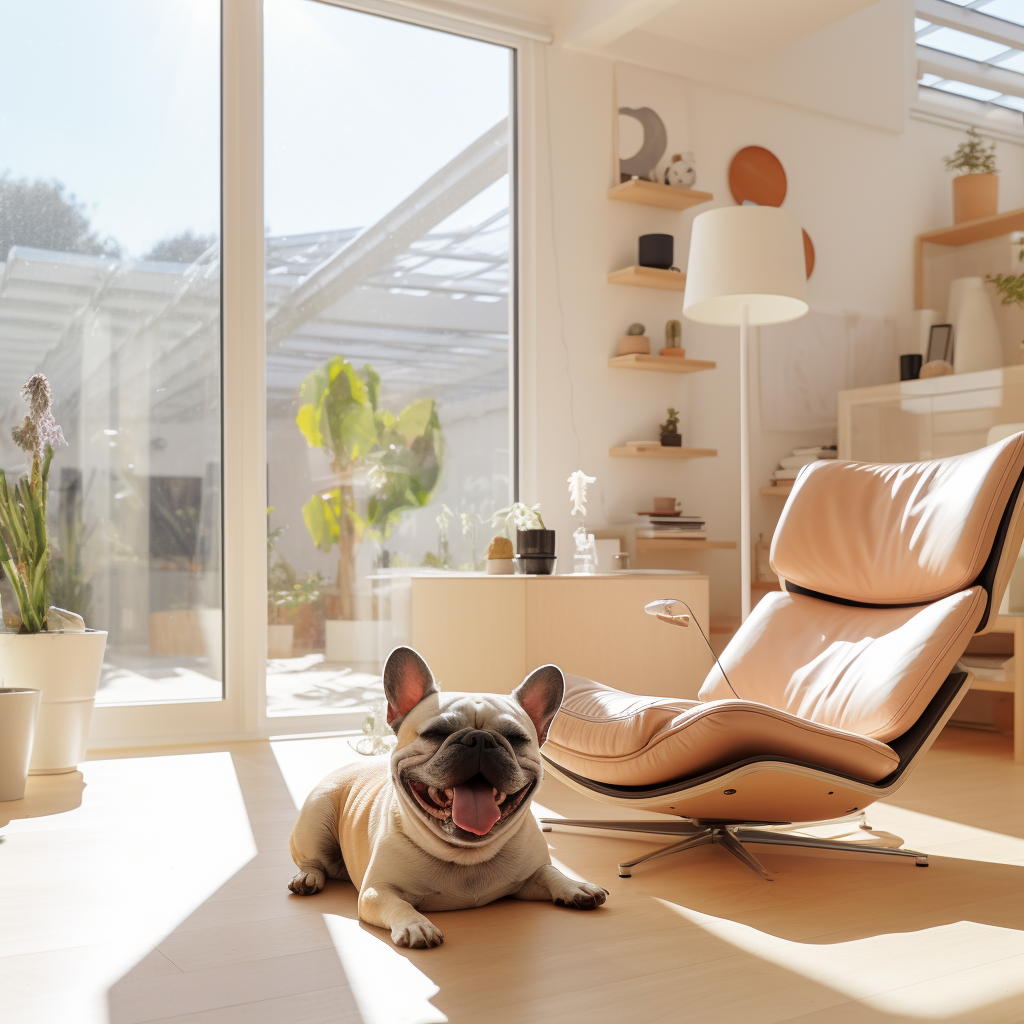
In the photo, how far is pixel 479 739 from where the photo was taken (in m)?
1.67

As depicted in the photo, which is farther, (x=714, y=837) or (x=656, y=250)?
(x=656, y=250)

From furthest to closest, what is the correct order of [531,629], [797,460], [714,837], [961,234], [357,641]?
[961,234]
[797,460]
[357,641]
[531,629]
[714,837]

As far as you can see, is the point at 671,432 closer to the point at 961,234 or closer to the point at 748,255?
the point at 748,255

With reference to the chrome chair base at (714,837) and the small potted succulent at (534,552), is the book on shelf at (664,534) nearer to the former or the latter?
the small potted succulent at (534,552)

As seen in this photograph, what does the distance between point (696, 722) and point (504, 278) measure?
300 cm

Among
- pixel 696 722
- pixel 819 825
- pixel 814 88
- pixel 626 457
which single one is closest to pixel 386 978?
pixel 696 722

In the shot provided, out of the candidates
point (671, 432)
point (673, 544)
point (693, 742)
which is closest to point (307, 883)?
point (693, 742)

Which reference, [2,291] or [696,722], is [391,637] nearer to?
[2,291]

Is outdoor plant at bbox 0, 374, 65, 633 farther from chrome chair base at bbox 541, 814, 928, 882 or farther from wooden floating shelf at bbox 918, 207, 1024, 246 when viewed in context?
wooden floating shelf at bbox 918, 207, 1024, 246

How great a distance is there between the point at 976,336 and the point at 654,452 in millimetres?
1669

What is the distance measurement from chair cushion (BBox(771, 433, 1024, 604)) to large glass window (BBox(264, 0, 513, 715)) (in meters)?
1.94

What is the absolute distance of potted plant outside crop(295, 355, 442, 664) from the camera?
13.7ft

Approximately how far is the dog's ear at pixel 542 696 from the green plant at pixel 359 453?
96.1 inches

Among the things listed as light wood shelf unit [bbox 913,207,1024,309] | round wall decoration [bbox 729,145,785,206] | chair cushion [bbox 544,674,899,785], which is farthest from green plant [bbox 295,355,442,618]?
light wood shelf unit [bbox 913,207,1024,309]
